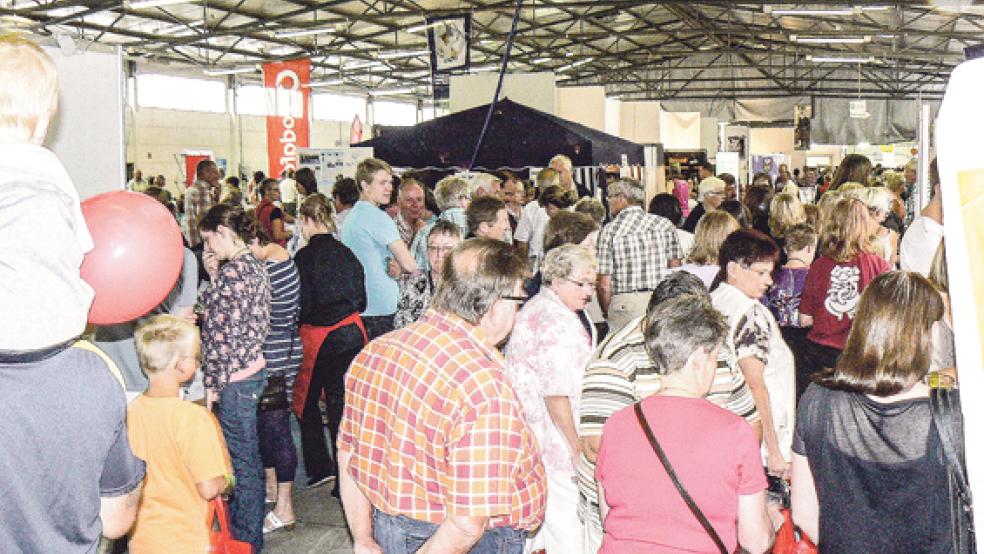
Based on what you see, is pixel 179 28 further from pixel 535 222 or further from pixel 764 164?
pixel 535 222

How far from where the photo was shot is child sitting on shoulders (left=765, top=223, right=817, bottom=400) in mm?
4473

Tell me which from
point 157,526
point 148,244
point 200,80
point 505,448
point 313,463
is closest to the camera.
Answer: point 148,244

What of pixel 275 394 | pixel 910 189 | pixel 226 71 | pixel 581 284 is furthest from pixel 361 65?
pixel 581 284

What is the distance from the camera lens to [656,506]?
196cm

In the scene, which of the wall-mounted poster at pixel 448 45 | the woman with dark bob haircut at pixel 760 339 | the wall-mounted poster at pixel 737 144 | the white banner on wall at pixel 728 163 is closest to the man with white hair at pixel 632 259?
the woman with dark bob haircut at pixel 760 339

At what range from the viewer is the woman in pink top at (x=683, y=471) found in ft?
6.31

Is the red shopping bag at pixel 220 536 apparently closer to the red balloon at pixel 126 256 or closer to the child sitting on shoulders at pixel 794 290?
the red balloon at pixel 126 256

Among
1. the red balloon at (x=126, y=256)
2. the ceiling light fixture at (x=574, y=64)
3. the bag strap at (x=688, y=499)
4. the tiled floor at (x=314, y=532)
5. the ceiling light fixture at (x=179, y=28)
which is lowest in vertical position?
the tiled floor at (x=314, y=532)

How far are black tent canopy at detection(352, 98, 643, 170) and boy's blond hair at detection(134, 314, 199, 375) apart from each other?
4129 mm

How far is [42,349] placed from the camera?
1.33 m

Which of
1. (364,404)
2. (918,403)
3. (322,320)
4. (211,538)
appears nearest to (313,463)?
(322,320)

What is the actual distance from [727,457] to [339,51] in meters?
17.5

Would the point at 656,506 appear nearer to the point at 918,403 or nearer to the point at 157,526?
the point at 918,403

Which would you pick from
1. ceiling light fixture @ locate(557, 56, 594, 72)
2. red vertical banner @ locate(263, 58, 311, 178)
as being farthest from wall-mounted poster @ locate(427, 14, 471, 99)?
ceiling light fixture @ locate(557, 56, 594, 72)
